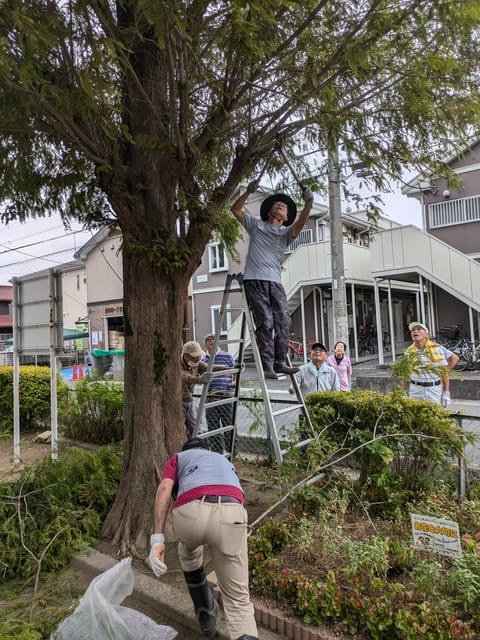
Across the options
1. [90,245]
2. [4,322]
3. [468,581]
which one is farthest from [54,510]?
[4,322]

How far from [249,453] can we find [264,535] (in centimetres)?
317

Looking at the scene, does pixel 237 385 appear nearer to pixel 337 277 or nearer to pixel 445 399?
pixel 445 399

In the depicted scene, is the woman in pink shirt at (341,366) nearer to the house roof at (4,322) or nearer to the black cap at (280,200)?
the black cap at (280,200)

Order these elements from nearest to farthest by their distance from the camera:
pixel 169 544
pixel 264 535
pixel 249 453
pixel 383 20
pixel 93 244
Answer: pixel 383 20 → pixel 264 535 → pixel 169 544 → pixel 249 453 → pixel 93 244

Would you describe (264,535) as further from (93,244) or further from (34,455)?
(93,244)

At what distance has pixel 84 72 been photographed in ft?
11.3

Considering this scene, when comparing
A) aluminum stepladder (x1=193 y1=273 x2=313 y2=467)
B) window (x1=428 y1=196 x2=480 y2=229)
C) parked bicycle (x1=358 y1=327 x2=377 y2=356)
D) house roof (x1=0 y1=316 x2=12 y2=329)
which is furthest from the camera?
house roof (x1=0 y1=316 x2=12 y2=329)

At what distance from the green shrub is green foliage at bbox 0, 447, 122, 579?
2.46 meters

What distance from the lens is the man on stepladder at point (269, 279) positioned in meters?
4.44

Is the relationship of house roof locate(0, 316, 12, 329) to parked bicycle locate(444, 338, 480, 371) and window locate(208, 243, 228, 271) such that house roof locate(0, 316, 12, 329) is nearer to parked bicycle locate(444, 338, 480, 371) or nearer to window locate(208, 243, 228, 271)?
window locate(208, 243, 228, 271)

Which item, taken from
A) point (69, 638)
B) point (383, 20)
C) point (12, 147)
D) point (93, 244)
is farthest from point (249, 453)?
point (93, 244)

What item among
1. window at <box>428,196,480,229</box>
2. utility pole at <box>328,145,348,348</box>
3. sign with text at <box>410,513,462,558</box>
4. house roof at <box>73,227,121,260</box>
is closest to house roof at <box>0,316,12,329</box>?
house roof at <box>73,227,121,260</box>

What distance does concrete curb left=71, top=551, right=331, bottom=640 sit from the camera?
285 cm

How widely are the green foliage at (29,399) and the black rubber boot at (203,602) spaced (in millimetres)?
7104
